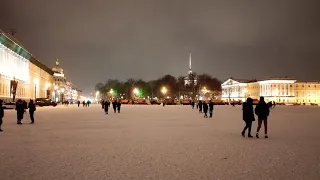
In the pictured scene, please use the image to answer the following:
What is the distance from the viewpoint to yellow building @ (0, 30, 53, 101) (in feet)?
240

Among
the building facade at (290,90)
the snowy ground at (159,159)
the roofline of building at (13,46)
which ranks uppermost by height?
the roofline of building at (13,46)

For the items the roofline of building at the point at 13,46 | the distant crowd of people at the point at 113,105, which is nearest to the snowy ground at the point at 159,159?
the distant crowd of people at the point at 113,105

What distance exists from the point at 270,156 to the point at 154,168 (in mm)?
3832

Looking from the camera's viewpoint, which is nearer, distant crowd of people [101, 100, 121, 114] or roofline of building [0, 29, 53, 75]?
distant crowd of people [101, 100, 121, 114]

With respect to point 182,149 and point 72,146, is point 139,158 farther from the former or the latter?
point 72,146

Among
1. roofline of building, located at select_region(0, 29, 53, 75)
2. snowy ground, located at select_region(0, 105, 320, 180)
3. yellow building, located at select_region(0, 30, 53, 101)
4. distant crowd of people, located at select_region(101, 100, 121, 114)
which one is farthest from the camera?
roofline of building, located at select_region(0, 29, 53, 75)

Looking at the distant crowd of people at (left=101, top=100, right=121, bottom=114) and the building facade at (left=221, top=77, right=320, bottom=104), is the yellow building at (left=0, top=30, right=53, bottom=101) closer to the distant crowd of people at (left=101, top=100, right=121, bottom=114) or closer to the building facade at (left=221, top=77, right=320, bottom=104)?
the distant crowd of people at (left=101, top=100, right=121, bottom=114)

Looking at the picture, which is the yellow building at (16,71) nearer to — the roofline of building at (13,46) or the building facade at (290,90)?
the roofline of building at (13,46)

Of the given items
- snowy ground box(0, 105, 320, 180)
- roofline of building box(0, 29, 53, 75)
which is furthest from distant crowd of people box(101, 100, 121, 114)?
roofline of building box(0, 29, 53, 75)

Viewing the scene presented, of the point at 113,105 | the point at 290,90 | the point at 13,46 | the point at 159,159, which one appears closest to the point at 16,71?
the point at 13,46

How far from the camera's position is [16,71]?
88188 mm

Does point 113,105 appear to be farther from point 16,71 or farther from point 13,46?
point 16,71

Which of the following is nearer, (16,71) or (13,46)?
(13,46)

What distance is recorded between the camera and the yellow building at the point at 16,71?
7328 centimetres
